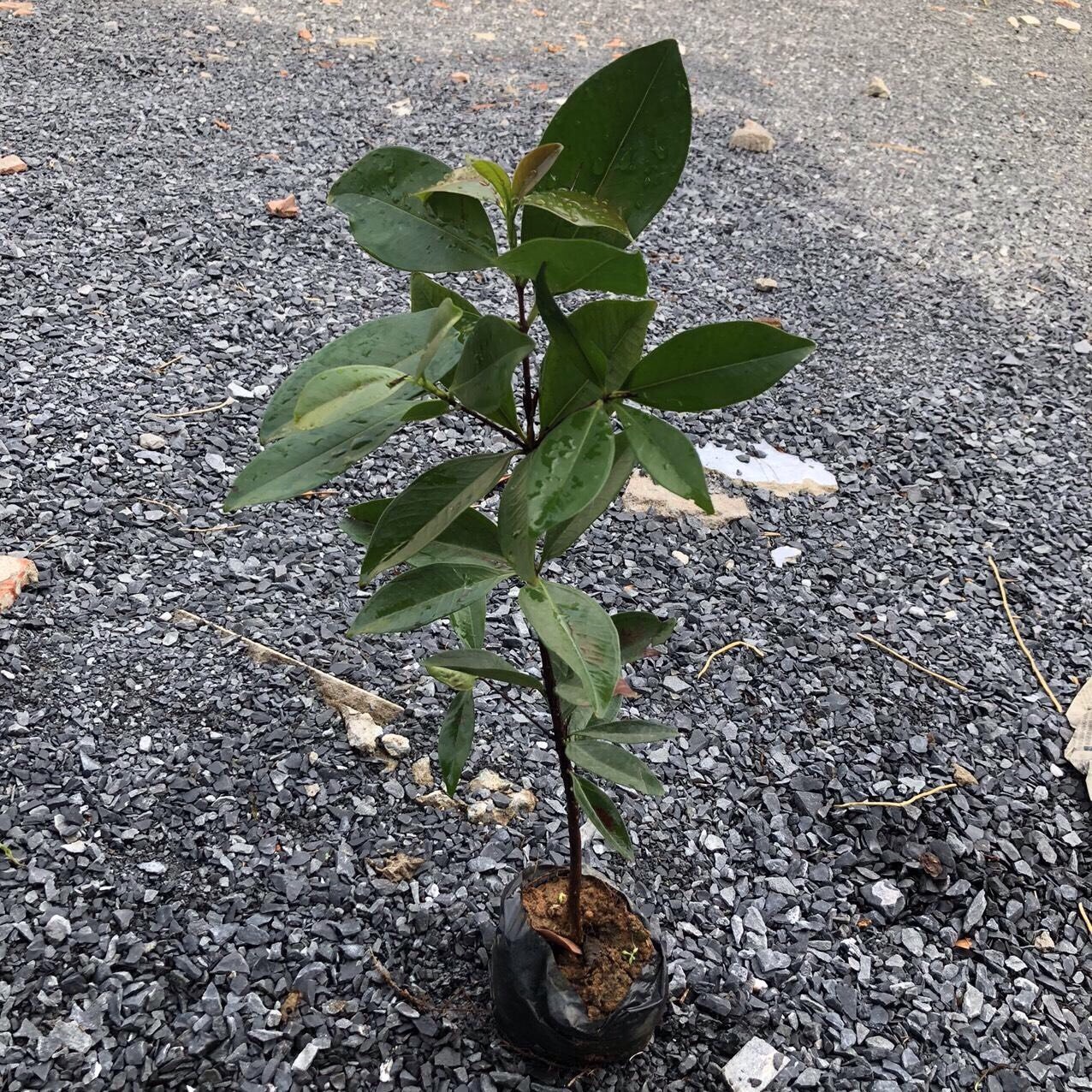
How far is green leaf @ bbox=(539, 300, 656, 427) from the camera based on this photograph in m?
0.83

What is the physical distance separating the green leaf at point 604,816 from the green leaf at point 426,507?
445 millimetres

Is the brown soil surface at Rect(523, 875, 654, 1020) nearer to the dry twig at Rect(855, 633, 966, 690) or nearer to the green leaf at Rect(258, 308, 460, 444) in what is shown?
the green leaf at Rect(258, 308, 460, 444)

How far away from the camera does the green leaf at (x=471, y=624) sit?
130cm

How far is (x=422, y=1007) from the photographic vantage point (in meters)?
1.44

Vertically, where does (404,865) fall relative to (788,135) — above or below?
below

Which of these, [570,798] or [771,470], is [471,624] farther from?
[771,470]

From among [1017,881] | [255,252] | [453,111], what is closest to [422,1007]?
[1017,881]

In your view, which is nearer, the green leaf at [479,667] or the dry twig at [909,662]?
the green leaf at [479,667]

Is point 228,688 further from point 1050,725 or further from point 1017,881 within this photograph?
point 1050,725

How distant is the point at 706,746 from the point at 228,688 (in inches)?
32.3

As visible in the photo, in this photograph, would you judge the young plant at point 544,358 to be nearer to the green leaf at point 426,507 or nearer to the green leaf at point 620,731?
the green leaf at point 426,507

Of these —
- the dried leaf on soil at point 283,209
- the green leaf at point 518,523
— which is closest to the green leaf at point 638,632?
the green leaf at point 518,523

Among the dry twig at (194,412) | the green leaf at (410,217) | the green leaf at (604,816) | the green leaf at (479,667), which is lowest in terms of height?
the dry twig at (194,412)

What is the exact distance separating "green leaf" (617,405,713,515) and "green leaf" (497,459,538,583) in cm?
9
